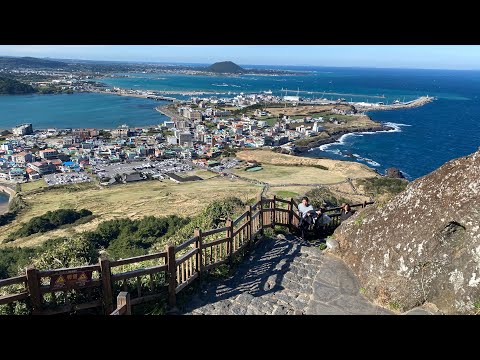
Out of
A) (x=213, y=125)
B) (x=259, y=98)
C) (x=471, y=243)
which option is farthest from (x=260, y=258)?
(x=259, y=98)

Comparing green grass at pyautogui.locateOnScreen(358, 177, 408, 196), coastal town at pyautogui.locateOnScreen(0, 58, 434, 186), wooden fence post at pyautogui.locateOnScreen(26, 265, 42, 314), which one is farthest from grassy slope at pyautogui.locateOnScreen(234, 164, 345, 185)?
wooden fence post at pyautogui.locateOnScreen(26, 265, 42, 314)

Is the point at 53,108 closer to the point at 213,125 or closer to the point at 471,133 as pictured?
the point at 213,125

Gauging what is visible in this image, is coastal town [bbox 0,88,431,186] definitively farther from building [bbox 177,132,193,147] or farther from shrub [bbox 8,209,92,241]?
shrub [bbox 8,209,92,241]

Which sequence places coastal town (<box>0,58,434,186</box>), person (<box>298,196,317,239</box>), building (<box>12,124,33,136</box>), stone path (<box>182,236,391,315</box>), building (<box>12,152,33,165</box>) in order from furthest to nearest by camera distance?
building (<box>12,124,33,136</box>)
building (<box>12,152,33,165</box>)
coastal town (<box>0,58,434,186</box>)
person (<box>298,196,317,239</box>)
stone path (<box>182,236,391,315</box>)

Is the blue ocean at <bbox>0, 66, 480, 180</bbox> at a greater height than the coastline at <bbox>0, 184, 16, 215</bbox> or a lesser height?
greater

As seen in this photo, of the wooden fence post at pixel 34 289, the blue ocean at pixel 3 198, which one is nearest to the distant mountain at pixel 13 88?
the blue ocean at pixel 3 198

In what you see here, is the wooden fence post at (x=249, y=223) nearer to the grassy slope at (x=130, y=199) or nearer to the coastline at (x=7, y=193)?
the grassy slope at (x=130, y=199)

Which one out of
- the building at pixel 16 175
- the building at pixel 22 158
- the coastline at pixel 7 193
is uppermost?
the building at pixel 22 158
